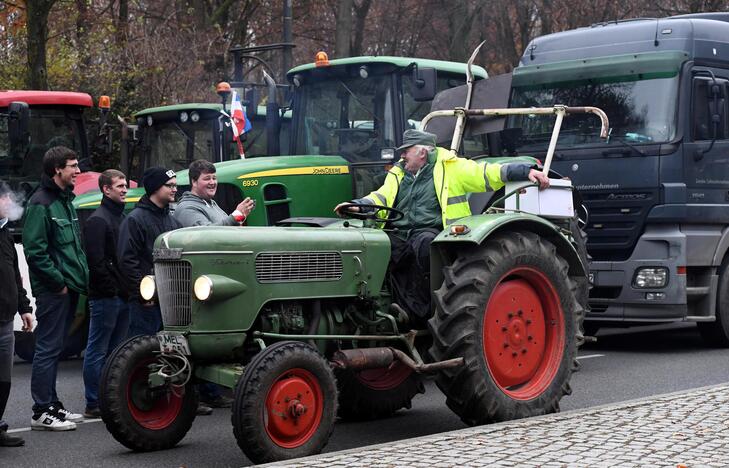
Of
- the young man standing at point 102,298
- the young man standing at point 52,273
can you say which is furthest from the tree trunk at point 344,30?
the young man standing at point 52,273

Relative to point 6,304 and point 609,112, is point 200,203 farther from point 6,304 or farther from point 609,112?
point 609,112

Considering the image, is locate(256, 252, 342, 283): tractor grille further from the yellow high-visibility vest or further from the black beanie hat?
the black beanie hat

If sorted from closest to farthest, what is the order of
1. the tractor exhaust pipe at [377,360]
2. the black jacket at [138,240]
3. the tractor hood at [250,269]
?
the tractor hood at [250,269] → the tractor exhaust pipe at [377,360] → the black jacket at [138,240]

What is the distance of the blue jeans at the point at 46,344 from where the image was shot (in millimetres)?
8789

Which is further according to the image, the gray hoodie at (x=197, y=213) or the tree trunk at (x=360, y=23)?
the tree trunk at (x=360, y=23)

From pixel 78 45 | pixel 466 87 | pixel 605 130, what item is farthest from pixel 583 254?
pixel 78 45

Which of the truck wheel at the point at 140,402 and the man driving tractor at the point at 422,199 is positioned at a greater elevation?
the man driving tractor at the point at 422,199

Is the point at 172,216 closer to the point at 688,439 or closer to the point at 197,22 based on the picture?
the point at 688,439

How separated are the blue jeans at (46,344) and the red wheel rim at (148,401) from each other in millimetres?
1478

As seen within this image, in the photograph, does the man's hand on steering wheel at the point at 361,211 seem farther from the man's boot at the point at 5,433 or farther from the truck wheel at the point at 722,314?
the truck wheel at the point at 722,314

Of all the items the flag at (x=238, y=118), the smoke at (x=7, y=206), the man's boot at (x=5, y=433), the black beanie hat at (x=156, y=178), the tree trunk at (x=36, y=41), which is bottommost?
the man's boot at (x=5, y=433)

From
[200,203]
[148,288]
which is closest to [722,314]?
[200,203]

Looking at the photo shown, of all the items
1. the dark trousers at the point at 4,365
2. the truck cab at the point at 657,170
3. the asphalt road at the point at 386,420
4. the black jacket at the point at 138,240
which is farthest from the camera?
the truck cab at the point at 657,170

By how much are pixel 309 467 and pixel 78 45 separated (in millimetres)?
21875
